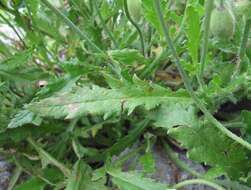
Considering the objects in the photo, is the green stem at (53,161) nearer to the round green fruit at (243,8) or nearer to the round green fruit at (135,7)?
the round green fruit at (135,7)

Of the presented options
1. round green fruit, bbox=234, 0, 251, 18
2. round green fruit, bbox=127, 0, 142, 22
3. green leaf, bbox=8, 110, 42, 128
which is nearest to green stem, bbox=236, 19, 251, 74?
round green fruit, bbox=234, 0, 251, 18

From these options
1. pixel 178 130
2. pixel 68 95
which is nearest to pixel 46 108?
pixel 68 95

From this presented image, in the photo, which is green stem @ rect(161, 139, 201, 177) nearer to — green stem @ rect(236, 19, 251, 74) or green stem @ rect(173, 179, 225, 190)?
green stem @ rect(173, 179, 225, 190)

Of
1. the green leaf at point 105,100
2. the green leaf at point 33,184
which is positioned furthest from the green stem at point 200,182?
the green leaf at point 33,184

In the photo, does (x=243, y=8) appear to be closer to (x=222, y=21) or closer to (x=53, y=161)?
(x=222, y=21)

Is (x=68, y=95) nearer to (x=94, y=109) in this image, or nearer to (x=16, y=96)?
(x=94, y=109)

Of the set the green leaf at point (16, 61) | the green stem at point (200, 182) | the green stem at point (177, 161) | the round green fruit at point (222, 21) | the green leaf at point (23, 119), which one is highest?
the round green fruit at point (222, 21)
